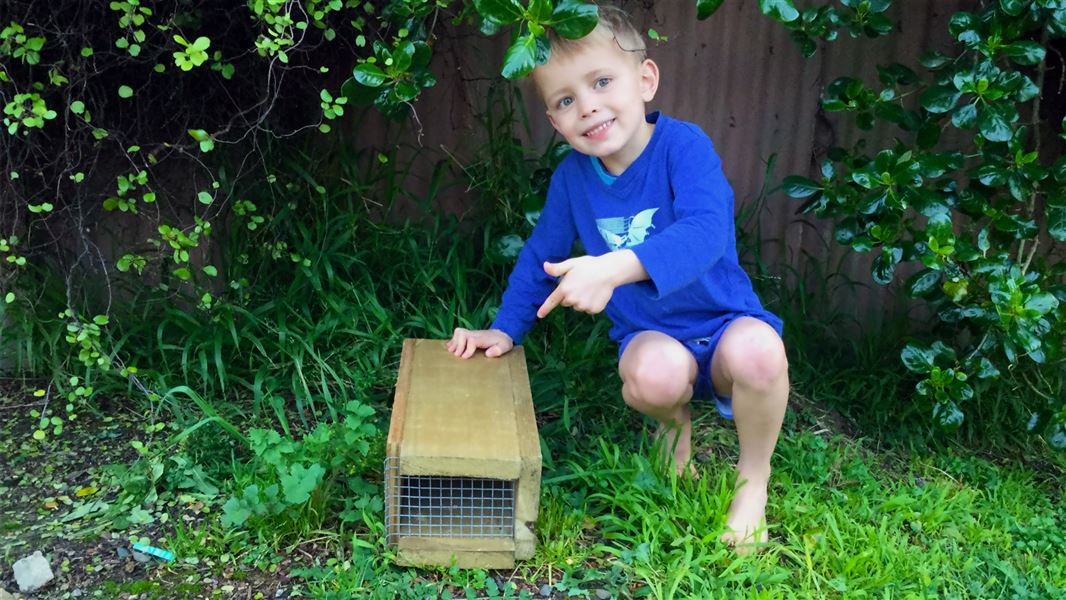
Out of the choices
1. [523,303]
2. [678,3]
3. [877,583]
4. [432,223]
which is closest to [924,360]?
[877,583]

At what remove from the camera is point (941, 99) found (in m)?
2.46

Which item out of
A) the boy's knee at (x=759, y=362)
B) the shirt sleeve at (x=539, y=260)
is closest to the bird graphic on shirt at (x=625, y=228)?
the shirt sleeve at (x=539, y=260)

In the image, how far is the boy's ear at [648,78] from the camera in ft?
7.59

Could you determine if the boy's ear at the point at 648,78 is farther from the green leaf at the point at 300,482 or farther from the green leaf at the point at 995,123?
the green leaf at the point at 300,482

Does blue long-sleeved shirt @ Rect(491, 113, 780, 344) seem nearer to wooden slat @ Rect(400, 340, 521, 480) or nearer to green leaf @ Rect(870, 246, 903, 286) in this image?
wooden slat @ Rect(400, 340, 521, 480)

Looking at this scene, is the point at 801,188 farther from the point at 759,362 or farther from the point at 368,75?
the point at 368,75

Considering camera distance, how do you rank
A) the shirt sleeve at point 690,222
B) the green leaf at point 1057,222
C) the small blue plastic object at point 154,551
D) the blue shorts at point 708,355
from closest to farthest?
1. the shirt sleeve at point 690,222
2. the small blue plastic object at point 154,551
3. the blue shorts at point 708,355
4. the green leaf at point 1057,222

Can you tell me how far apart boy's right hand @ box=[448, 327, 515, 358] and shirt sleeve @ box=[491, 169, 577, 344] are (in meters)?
0.03

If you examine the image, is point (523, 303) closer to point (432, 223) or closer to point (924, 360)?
point (432, 223)

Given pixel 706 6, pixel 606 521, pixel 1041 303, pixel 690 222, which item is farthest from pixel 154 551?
pixel 1041 303

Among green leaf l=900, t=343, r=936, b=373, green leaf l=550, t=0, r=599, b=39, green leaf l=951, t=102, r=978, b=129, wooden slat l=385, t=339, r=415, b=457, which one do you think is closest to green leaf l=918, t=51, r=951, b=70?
green leaf l=951, t=102, r=978, b=129

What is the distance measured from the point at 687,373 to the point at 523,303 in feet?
1.75

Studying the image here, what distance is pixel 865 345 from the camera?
124 inches

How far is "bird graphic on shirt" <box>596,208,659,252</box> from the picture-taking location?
7.57 ft
